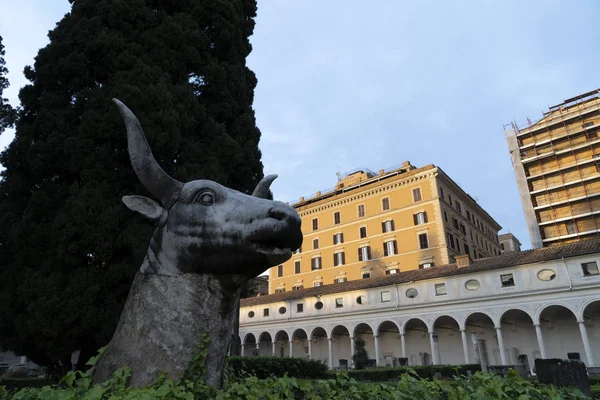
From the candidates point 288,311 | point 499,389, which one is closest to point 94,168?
point 499,389

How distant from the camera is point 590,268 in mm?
24859

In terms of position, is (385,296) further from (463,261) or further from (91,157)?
(91,157)

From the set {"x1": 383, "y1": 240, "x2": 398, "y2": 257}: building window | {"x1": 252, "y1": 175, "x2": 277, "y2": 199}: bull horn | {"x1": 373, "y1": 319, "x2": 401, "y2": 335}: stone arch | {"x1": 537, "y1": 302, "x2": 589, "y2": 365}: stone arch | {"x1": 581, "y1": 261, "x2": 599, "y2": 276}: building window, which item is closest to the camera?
{"x1": 252, "y1": 175, "x2": 277, "y2": 199}: bull horn

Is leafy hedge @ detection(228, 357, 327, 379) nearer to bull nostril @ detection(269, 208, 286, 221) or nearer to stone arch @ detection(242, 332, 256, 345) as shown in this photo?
bull nostril @ detection(269, 208, 286, 221)

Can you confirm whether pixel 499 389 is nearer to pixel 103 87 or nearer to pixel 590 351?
pixel 103 87

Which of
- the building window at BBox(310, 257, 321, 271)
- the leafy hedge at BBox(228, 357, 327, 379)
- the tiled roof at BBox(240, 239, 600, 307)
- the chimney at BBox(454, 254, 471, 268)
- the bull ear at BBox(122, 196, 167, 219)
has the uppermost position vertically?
the building window at BBox(310, 257, 321, 271)

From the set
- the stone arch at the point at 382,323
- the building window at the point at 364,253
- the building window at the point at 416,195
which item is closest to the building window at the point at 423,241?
the building window at the point at 416,195

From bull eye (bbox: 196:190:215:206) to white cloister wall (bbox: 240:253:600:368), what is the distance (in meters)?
28.7

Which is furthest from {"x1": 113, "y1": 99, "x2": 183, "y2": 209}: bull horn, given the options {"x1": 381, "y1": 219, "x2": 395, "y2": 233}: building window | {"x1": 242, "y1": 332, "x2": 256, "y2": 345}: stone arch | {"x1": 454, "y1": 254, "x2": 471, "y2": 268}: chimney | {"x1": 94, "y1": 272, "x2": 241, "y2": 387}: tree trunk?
{"x1": 381, "y1": 219, "x2": 395, "y2": 233}: building window

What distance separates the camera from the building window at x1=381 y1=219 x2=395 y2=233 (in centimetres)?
4656

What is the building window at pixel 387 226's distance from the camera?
4656cm

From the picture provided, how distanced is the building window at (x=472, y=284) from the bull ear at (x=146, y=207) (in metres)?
29.8

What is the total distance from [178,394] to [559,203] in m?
55.1

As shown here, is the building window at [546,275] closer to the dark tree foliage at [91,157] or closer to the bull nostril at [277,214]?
the dark tree foliage at [91,157]
